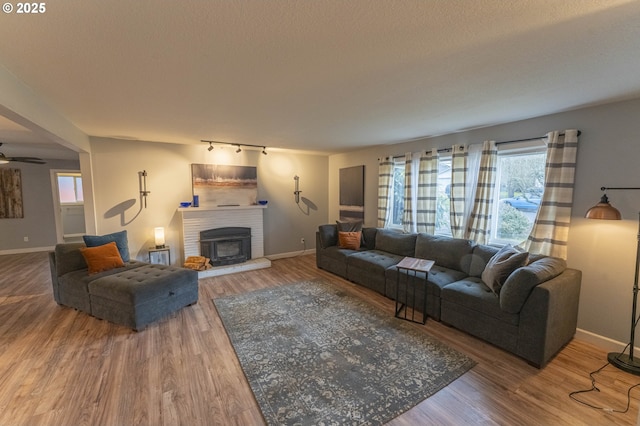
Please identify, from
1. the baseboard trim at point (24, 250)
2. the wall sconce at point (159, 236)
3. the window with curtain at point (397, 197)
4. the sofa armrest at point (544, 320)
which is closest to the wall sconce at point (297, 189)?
the window with curtain at point (397, 197)

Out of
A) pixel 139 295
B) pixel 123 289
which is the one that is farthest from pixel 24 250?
pixel 139 295

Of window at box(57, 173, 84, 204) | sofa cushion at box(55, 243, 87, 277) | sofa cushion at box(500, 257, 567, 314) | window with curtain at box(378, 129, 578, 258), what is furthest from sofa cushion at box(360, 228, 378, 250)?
window at box(57, 173, 84, 204)

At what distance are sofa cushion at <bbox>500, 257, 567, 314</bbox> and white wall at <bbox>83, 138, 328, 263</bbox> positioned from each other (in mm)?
4359

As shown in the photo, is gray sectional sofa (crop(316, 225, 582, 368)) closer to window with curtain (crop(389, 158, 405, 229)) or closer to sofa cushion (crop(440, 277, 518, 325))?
sofa cushion (crop(440, 277, 518, 325))

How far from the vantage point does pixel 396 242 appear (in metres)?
4.27

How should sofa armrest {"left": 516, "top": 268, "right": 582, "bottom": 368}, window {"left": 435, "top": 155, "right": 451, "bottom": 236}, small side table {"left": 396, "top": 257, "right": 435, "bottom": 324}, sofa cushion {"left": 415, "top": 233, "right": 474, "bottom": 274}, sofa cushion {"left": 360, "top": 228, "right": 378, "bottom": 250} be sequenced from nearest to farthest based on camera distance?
sofa armrest {"left": 516, "top": 268, "right": 582, "bottom": 368}, small side table {"left": 396, "top": 257, "right": 435, "bottom": 324}, sofa cushion {"left": 415, "top": 233, "right": 474, "bottom": 274}, window {"left": 435, "top": 155, "right": 451, "bottom": 236}, sofa cushion {"left": 360, "top": 228, "right": 378, "bottom": 250}

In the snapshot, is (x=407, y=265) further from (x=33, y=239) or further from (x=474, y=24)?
(x=33, y=239)

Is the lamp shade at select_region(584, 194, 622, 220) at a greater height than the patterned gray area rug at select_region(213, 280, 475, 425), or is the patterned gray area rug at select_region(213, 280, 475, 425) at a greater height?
the lamp shade at select_region(584, 194, 622, 220)

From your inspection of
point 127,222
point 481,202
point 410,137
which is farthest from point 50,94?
point 481,202

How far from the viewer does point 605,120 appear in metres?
2.50

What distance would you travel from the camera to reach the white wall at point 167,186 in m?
4.20

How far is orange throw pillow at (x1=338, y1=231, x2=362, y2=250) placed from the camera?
15.1 feet

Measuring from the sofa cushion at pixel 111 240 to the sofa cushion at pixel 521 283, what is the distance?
468cm

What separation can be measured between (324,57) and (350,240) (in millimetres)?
3372
